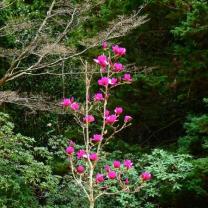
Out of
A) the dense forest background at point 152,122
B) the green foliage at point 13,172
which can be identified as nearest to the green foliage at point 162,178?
the dense forest background at point 152,122

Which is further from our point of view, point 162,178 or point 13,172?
point 13,172

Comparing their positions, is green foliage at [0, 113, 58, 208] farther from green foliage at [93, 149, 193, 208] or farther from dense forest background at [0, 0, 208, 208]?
green foliage at [93, 149, 193, 208]

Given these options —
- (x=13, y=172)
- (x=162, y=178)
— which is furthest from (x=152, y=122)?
(x=13, y=172)

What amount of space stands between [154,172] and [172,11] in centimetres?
211

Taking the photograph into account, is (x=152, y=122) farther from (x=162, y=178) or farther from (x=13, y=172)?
(x=13, y=172)

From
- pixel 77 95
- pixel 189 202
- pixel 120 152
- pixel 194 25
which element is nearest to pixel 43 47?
pixel 77 95

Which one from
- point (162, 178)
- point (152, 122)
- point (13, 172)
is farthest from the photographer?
point (152, 122)

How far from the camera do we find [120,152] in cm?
541

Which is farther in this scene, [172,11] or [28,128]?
[28,128]

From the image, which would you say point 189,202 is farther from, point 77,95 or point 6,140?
point 77,95

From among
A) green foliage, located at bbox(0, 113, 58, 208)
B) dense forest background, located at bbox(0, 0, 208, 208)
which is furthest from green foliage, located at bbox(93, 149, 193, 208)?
green foliage, located at bbox(0, 113, 58, 208)

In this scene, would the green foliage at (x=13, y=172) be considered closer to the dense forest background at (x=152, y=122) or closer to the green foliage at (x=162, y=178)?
the dense forest background at (x=152, y=122)

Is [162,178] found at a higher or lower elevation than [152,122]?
lower

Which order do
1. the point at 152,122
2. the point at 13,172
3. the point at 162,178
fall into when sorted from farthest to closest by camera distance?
the point at 152,122
the point at 13,172
the point at 162,178
